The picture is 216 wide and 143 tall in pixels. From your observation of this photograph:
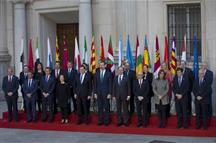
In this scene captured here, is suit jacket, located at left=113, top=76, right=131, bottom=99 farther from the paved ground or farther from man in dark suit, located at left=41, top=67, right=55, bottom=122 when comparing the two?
man in dark suit, located at left=41, top=67, right=55, bottom=122

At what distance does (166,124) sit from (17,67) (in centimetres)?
832

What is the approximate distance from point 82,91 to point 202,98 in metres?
3.64

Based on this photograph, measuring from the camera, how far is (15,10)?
20.1 meters

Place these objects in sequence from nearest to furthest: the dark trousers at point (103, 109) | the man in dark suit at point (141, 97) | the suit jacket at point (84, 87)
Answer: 1. the man in dark suit at point (141, 97)
2. the dark trousers at point (103, 109)
3. the suit jacket at point (84, 87)

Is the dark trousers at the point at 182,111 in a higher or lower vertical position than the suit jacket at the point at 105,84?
lower

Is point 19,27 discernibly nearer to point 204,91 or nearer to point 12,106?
point 12,106

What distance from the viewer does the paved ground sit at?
1289 centimetres

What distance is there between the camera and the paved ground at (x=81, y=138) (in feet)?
42.3

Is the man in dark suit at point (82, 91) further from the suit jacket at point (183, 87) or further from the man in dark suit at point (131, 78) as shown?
the suit jacket at point (183, 87)

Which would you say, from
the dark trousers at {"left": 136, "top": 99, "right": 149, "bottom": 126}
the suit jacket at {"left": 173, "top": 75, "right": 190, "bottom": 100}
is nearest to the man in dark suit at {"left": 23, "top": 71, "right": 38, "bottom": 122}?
the dark trousers at {"left": 136, "top": 99, "right": 149, "bottom": 126}

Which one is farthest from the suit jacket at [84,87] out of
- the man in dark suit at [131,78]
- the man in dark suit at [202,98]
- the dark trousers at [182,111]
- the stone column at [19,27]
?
the stone column at [19,27]

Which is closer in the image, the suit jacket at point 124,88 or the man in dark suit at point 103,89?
the suit jacket at point 124,88

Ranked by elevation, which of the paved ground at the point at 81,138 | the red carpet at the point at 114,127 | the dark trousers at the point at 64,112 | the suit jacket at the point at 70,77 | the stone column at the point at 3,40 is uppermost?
the stone column at the point at 3,40

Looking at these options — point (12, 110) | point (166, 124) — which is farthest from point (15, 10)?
point (166, 124)
